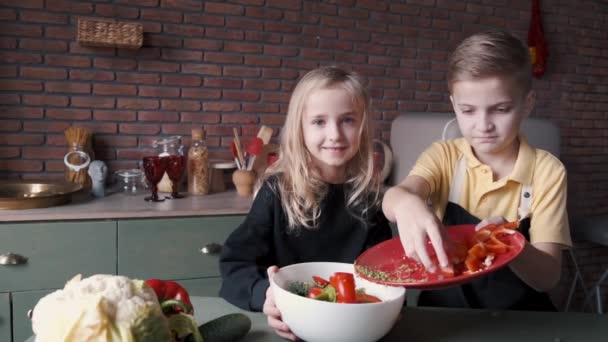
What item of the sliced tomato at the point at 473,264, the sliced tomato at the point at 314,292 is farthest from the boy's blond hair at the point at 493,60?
the sliced tomato at the point at 314,292

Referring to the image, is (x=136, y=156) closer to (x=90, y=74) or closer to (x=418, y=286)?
(x=90, y=74)

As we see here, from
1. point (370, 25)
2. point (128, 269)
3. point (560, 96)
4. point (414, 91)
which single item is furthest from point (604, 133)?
point (128, 269)

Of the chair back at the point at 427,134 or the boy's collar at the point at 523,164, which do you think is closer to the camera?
the boy's collar at the point at 523,164

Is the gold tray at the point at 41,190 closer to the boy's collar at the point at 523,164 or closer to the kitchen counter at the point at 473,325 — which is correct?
the kitchen counter at the point at 473,325

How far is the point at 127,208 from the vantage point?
1.88 meters

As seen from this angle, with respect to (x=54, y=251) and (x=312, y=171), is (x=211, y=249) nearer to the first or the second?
(x=54, y=251)

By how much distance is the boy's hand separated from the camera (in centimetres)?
75

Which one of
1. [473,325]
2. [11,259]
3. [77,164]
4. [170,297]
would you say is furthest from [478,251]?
[77,164]

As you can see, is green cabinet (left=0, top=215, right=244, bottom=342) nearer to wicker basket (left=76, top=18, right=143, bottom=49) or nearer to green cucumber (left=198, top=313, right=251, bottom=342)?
wicker basket (left=76, top=18, right=143, bottom=49)

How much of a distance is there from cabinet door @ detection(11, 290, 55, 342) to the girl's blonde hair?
3.42ft

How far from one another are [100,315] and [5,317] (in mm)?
1450

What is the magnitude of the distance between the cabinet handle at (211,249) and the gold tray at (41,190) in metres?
0.52

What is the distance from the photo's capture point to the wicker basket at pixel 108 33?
208 cm

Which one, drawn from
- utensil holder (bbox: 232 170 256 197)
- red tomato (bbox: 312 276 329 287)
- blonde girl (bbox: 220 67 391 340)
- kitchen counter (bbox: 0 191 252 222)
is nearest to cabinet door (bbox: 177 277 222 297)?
kitchen counter (bbox: 0 191 252 222)
